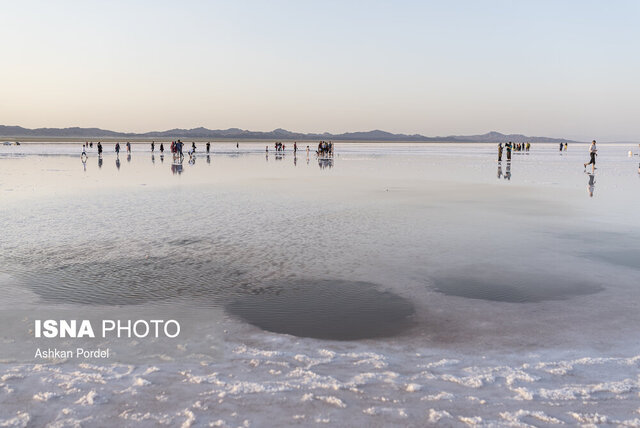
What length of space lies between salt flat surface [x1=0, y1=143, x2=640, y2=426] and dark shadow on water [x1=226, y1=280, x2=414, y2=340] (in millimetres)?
40

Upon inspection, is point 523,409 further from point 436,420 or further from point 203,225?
point 203,225

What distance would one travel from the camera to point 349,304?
7004 millimetres

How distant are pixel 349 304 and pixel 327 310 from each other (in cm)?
39

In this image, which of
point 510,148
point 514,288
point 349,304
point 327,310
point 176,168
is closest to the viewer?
point 327,310

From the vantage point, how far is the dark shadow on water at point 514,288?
290 inches

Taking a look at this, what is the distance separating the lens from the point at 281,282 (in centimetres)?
796

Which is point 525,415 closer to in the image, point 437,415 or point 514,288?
point 437,415

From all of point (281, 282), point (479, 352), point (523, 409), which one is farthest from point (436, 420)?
point (281, 282)

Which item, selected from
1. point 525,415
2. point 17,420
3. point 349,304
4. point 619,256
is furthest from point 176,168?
point 525,415

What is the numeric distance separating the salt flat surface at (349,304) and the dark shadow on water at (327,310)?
40mm

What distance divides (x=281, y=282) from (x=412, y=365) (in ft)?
10.7

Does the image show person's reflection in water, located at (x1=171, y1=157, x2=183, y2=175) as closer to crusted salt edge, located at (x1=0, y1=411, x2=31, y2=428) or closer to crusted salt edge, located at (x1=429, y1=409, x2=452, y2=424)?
crusted salt edge, located at (x1=0, y1=411, x2=31, y2=428)

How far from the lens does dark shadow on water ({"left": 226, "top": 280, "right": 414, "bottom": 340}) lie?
240 inches

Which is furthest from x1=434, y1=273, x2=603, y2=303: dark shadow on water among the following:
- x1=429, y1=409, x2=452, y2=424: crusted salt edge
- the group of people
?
the group of people
